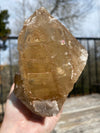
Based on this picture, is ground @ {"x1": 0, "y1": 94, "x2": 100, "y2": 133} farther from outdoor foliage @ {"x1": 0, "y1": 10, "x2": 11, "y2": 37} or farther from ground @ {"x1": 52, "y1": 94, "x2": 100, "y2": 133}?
outdoor foliage @ {"x1": 0, "y1": 10, "x2": 11, "y2": 37}

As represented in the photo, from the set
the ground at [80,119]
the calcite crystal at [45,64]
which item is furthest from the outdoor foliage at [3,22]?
the calcite crystal at [45,64]

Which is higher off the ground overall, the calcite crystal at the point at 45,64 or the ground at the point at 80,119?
the calcite crystal at the point at 45,64

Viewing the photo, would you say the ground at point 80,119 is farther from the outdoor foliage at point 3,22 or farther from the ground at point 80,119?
the outdoor foliage at point 3,22

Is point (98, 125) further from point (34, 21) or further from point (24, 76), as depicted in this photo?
point (34, 21)

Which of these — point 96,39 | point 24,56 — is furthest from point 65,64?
point 96,39

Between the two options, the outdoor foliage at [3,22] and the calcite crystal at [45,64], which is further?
the outdoor foliage at [3,22]

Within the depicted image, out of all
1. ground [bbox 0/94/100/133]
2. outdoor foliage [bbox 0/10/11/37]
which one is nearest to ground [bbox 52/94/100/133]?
ground [bbox 0/94/100/133]

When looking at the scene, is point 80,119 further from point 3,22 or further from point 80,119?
point 3,22
